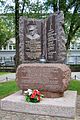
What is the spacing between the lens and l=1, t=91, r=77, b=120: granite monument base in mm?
7465

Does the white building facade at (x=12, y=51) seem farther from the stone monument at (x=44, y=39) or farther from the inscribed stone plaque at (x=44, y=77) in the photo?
the inscribed stone plaque at (x=44, y=77)

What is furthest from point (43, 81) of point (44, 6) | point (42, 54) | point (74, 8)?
point (74, 8)

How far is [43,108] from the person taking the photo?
7.73 metres

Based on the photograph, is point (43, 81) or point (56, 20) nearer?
point (43, 81)

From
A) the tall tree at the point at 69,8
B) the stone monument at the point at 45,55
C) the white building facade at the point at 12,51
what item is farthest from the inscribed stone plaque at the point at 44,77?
the white building facade at the point at 12,51

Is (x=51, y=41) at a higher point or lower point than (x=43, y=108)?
higher

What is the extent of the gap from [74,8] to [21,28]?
45.7ft

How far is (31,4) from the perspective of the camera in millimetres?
21859

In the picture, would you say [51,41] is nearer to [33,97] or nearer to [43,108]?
[33,97]

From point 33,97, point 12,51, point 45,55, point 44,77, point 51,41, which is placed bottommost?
point 12,51

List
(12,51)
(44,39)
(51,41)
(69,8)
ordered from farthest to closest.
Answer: (12,51), (69,8), (44,39), (51,41)

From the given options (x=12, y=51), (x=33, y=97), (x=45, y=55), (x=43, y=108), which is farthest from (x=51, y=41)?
(x=12, y=51)

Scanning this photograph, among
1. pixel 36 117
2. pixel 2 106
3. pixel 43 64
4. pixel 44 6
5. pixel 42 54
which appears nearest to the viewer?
pixel 36 117

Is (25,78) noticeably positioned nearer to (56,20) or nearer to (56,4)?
(56,20)
